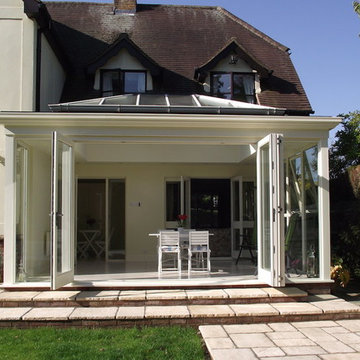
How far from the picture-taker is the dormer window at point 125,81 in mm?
12891

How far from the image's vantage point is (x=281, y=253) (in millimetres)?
6750

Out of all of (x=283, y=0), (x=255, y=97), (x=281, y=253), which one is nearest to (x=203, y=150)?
(x=255, y=97)

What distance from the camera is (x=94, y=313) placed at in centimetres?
619

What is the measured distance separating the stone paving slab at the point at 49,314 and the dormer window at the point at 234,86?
8457 mm

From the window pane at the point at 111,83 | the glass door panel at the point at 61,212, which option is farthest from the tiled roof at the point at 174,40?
the glass door panel at the point at 61,212

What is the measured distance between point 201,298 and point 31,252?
122 inches

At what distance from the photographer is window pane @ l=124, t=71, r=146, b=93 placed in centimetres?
1295

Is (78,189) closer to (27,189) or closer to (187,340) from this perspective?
(27,189)

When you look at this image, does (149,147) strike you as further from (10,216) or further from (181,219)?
(10,216)

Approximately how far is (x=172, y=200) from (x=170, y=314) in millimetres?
6277

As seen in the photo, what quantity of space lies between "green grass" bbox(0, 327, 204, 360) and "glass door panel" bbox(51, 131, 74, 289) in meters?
1.14

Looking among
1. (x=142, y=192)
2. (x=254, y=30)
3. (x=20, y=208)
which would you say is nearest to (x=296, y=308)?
(x=20, y=208)

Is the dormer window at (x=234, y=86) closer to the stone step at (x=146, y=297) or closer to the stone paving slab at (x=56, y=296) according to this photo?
the stone step at (x=146, y=297)

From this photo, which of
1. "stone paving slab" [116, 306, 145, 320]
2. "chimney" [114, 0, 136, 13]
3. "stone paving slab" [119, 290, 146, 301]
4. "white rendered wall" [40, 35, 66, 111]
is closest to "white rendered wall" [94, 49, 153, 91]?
"white rendered wall" [40, 35, 66, 111]
